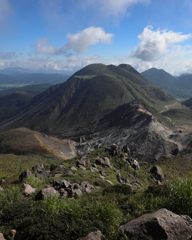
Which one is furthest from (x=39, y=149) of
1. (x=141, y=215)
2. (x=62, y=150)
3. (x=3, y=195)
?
(x=141, y=215)

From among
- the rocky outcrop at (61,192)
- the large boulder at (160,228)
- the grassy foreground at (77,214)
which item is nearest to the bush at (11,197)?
the grassy foreground at (77,214)

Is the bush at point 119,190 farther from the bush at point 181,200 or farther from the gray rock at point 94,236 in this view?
the gray rock at point 94,236

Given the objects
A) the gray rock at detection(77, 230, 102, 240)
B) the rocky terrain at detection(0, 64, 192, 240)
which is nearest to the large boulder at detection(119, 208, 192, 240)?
the rocky terrain at detection(0, 64, 192, 240)

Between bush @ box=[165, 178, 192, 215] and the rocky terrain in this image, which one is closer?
the rocky terrain

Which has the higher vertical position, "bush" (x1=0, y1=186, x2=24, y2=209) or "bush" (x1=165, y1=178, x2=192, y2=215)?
"bush" (x1=165, y1=178, x2=192, y2=215)

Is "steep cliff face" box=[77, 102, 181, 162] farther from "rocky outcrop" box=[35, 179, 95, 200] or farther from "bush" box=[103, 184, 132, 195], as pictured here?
"rocky outcrop" box=[35, 179, 95, 200]

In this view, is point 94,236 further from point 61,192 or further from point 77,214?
point 61,192

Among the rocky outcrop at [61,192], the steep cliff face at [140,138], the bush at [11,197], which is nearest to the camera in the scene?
the bush at [11,197]

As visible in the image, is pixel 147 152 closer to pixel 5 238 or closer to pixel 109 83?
pixel 5 238
